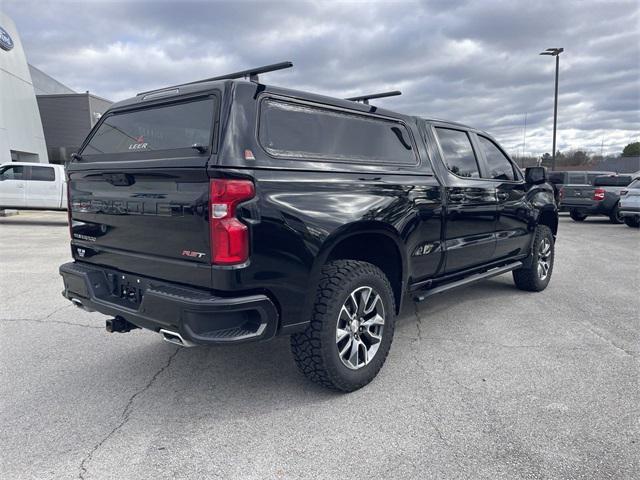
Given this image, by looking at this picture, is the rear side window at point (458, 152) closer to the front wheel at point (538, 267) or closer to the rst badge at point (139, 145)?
the front wheel at point (538, 267)

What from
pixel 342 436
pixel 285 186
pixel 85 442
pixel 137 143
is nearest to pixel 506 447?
pixel 342 436

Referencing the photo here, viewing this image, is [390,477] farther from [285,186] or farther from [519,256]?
[519,256]

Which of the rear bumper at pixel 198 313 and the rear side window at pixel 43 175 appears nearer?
the rear bumper at pixel 198 313

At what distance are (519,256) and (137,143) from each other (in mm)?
4264

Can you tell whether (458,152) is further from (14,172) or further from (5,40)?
(5,40)

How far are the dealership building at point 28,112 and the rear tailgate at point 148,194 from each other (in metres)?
18.5

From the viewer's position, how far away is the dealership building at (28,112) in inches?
930

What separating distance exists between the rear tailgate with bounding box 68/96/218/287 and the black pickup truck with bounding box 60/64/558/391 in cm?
1

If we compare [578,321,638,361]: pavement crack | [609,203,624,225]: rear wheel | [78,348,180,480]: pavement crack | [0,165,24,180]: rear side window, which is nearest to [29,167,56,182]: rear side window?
[0,165,24,180]: rear side window

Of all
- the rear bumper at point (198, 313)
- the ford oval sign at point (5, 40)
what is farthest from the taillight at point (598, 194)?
the ford oval sign at point (5, 40)

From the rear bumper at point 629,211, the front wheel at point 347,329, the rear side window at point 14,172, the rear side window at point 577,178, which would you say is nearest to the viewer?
the front wheel at point 347,329

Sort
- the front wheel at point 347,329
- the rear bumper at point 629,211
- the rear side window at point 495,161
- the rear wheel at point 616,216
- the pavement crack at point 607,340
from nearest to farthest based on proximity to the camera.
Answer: the front wheel at point 347,329 < the pavement crack at point 607,340 < the rear side window at point 495,161 < the rear bumper at point 629,211 < the rear wheel at point 616,216

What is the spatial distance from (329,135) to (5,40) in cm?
2712

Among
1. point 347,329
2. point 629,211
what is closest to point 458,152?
point 347,329
